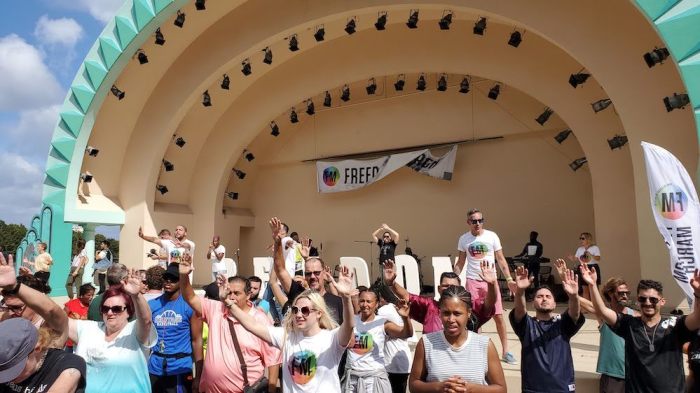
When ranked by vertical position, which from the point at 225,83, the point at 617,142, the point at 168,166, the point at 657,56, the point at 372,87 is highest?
the point at 372,87

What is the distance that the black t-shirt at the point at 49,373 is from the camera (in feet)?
6.79

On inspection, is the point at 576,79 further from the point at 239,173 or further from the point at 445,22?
the point at 239,173

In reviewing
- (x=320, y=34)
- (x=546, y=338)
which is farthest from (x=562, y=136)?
(x=546, y=338)

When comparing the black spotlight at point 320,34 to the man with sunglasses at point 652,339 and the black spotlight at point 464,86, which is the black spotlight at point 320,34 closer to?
the black spotlight at point 464,86

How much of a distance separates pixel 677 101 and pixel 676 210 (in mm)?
4398

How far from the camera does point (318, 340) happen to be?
9.48ft

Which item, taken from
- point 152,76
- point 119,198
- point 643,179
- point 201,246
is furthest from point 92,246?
point 643,179

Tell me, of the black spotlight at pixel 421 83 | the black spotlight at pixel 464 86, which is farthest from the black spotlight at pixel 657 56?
Result: the black spotlight at pixel 421 83

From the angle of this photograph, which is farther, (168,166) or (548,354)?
(168,166)

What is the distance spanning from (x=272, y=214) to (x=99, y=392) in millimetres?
13855

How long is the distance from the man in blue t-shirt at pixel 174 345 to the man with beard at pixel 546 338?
7.44 feet

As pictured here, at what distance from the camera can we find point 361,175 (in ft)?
48.2

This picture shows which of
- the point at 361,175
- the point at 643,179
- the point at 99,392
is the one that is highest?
the point at 361,175

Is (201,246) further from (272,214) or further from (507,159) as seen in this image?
(507,159)
